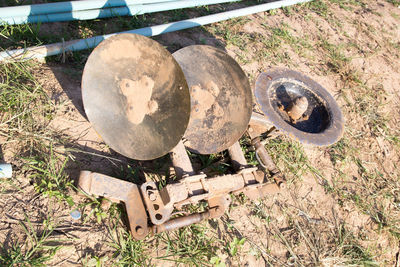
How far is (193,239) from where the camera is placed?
8.77 ft

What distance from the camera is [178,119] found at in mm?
2600

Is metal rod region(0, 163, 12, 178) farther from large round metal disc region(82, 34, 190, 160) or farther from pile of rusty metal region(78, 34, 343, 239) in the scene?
large round metal disc region(82, 34, 190, 160)

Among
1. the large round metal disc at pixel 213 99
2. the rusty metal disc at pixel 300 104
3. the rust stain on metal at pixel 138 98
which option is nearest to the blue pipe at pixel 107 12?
the large round metal disc at pixel 213 99

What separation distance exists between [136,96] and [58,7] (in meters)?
1.62

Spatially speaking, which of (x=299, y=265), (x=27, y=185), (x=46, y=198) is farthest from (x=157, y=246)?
(x=299, y=265)

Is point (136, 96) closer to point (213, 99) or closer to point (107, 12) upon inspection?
point (213, 99)

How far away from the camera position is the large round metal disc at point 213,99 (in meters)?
2.92

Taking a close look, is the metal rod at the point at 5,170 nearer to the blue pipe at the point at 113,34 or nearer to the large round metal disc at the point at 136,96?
the large round metal disc at the point at 136,96

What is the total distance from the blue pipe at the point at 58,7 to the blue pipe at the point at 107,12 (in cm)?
4

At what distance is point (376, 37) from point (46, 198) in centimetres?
636

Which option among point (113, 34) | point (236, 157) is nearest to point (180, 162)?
point (236, 157)

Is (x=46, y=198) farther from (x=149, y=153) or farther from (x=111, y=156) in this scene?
(x=149, y=153)

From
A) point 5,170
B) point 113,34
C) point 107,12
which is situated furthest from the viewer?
point 107,12

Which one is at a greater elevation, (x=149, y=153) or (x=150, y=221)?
(x=149, y=153)
